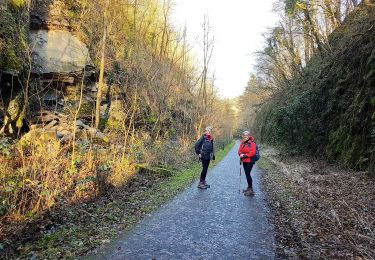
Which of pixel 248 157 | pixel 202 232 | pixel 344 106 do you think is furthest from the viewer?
pixel 344 106

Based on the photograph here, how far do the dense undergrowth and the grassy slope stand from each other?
7357mm

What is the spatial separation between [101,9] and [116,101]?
200 inches

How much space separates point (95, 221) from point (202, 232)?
92.2 inches

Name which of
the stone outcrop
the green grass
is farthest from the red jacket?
the stone outcrop

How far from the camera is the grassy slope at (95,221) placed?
561 cm

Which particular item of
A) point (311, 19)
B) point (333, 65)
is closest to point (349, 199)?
point (333, 65)

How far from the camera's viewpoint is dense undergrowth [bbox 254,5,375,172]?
502 inches

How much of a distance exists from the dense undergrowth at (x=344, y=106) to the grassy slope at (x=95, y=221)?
7.36 meters

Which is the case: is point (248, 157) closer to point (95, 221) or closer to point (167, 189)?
point (167, 189)

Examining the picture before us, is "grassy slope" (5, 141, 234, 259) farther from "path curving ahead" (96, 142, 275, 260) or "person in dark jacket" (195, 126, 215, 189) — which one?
"person in dark jacket" (195, 126, 215, 189)

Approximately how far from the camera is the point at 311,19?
74.7ft

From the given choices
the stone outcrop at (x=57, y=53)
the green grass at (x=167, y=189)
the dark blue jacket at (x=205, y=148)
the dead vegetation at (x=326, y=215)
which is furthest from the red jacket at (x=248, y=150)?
the stone outcrop at (x=57, y=53)

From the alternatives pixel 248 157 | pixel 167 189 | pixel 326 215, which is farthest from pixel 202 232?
pixel 248 157

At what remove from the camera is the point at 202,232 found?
269 inches
